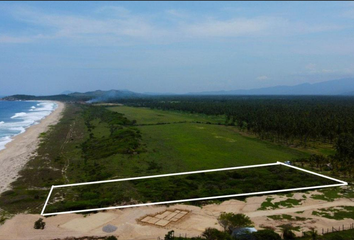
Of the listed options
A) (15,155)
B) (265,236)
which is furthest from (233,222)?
(15,155)

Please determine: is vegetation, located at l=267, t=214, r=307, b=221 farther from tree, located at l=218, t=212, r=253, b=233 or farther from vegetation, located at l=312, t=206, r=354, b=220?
tree, located at l=218, t=212, r=253, b=233

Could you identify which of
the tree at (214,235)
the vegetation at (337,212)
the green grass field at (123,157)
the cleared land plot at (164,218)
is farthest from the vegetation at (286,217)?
the green grass field at (123,157)

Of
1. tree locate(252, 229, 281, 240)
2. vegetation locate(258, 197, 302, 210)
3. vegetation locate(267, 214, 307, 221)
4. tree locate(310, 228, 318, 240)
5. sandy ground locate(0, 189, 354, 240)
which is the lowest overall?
sandy ground locate(0, 189, 354, 240)

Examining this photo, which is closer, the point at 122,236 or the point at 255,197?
the point at 122,236

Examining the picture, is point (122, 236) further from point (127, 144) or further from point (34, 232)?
point (127, 144)

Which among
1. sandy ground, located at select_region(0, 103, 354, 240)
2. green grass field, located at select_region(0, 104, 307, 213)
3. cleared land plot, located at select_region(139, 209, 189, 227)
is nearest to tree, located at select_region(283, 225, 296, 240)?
sandy ground, located at select_region(0, 103, 354, 240)

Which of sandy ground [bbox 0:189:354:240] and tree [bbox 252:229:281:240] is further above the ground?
tree [bbox 252:229:281:240]

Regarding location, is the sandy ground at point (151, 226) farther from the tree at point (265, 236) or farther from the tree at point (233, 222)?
the tree at point (265, 236)

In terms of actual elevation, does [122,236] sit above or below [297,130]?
below

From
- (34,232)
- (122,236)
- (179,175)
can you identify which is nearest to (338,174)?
(179,175)
